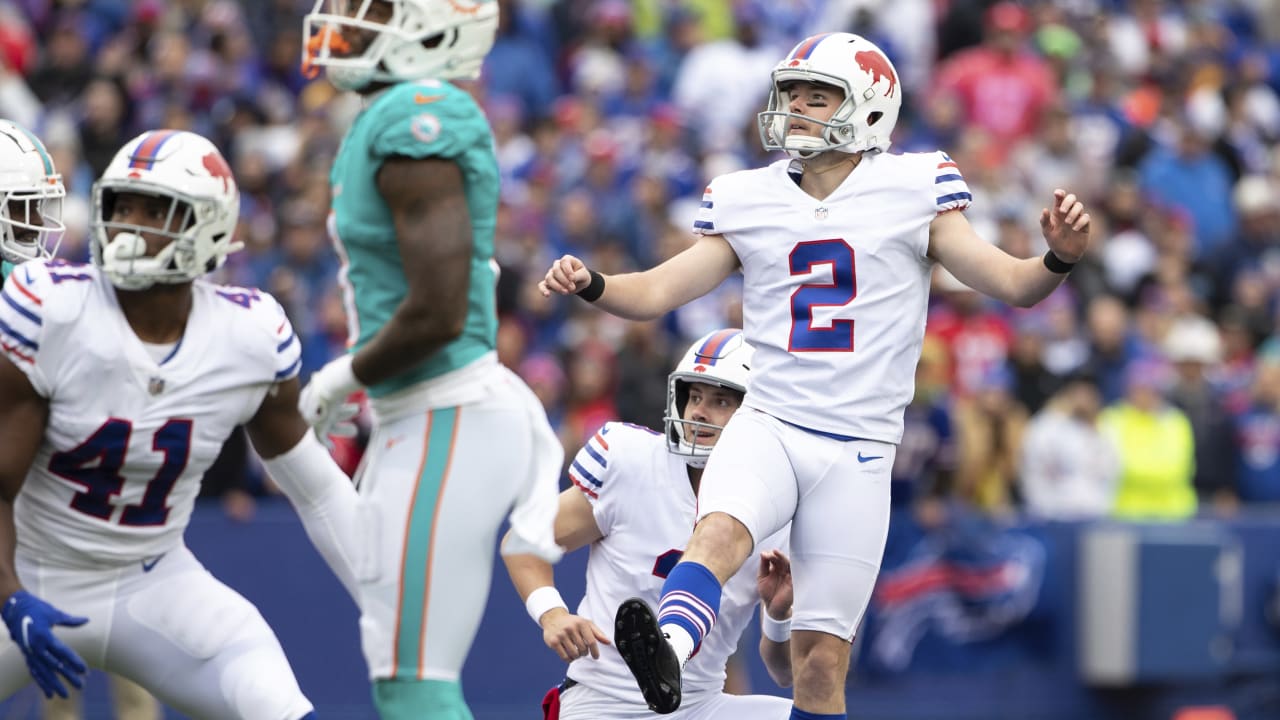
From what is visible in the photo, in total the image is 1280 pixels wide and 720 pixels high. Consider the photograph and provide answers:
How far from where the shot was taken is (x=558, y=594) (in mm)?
5395

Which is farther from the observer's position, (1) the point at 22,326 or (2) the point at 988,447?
(2) the point at 988,447

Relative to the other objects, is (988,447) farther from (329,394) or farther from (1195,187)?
(329,394)

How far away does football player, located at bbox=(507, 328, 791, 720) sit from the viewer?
223 inches

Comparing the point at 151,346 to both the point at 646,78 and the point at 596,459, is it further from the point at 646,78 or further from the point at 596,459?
the point at 646,78

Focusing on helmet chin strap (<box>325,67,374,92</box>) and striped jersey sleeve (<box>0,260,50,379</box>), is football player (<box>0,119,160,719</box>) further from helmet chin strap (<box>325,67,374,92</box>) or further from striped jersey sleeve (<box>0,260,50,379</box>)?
helmet chin strap (<box>325,67,374,92</box>)

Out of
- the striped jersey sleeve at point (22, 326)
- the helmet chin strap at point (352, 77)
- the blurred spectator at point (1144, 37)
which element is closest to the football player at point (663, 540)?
the helmet chin strap at point (352, 77)

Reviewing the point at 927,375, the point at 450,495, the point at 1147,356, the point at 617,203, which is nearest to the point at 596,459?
the point at 450,495

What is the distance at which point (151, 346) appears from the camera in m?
5.04

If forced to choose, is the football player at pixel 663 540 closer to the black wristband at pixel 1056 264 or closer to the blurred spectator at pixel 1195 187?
the black wristband at pixel 1056 264

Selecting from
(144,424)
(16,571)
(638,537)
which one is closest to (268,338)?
(144,424)

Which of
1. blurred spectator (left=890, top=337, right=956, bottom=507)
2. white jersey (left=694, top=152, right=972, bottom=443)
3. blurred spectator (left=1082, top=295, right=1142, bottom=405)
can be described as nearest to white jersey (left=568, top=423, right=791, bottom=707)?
white jersey (left=694, top=152, right=972, bottom=443)

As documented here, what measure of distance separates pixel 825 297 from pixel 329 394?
1.45 m

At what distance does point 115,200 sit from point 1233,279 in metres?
10.9

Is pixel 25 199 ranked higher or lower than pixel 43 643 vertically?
higher
